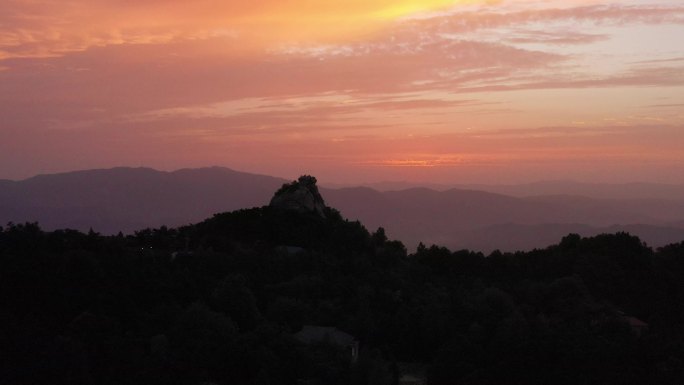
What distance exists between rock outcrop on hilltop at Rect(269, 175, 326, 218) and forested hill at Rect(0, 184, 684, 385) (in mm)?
4492

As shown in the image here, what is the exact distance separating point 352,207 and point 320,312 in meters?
92.3

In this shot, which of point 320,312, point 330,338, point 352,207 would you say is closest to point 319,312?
point 320,312

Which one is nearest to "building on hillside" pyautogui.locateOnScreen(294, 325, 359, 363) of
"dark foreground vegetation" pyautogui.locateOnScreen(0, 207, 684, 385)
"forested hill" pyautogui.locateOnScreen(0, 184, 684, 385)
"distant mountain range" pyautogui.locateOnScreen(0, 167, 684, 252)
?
"forested hill" pyautogui.locateOnScreen(0, 184, 684, 385)

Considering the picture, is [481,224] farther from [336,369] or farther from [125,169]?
[336,369]

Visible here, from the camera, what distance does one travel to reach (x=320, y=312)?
25.5m

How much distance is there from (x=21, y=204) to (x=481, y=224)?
201ft

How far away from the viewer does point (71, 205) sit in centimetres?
11375

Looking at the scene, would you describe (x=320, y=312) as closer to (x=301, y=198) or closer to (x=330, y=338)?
(x=330, y=338)

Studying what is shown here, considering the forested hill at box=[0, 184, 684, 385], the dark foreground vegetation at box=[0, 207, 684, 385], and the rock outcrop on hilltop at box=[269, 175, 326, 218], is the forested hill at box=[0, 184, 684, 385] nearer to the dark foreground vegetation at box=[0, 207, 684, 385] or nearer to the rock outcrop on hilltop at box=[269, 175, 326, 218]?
the dark foreground vegetation at box=[0, 207, 684, 385]

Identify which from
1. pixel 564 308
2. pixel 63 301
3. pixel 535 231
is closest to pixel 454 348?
pixel 564 308

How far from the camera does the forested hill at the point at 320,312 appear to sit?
1923 centimetres

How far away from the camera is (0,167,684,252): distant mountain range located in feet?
345

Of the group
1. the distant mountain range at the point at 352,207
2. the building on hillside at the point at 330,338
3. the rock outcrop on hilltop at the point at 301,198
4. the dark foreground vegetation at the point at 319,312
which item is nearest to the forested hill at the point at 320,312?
the dark foreground vegetation at the point at 319,312

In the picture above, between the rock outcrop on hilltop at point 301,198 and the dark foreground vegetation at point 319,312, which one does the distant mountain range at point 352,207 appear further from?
the dark foreground vegetation at point 319,312
